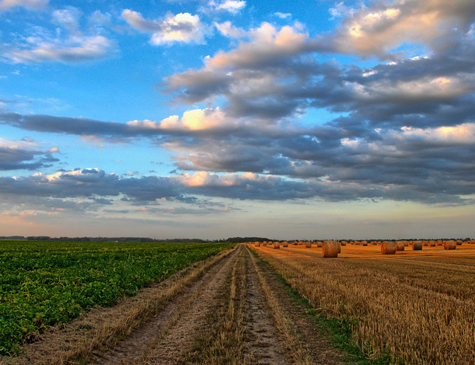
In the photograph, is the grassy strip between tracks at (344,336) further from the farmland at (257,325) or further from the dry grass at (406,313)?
the dry grass at (406,313)

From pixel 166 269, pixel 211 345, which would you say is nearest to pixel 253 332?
pixel 211 345

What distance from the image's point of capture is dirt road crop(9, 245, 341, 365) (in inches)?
293

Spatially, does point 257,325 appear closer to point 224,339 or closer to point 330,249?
point 224,339

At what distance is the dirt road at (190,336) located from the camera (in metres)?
7.43

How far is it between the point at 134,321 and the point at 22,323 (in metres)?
2.84

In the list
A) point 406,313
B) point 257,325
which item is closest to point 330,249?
point 406,313

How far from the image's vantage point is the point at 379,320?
942cm

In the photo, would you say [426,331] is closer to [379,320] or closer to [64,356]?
[379,320]

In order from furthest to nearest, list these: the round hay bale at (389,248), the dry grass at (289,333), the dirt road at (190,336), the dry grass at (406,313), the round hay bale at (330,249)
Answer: the round hay bale at (389,248)
the round hay bale at (330,249)
the dirt road at (190,336)
the dry grass at (289,333)
the dry grass at (406,313)

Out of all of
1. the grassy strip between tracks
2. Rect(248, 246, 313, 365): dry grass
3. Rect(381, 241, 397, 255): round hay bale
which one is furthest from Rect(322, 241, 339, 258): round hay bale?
the grassy strip between tracks

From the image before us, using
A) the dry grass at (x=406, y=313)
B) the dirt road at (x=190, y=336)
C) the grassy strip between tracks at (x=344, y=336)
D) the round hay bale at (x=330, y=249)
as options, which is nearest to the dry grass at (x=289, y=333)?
the dirt road at (x=190, y=336)

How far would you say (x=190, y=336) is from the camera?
8.98 meters

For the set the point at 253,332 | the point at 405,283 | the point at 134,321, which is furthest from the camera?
the point at 405,283

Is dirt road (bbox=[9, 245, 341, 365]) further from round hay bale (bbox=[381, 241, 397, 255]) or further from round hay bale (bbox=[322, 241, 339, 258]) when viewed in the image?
round hay bale (bbox=[381, 241, 397, 255])
